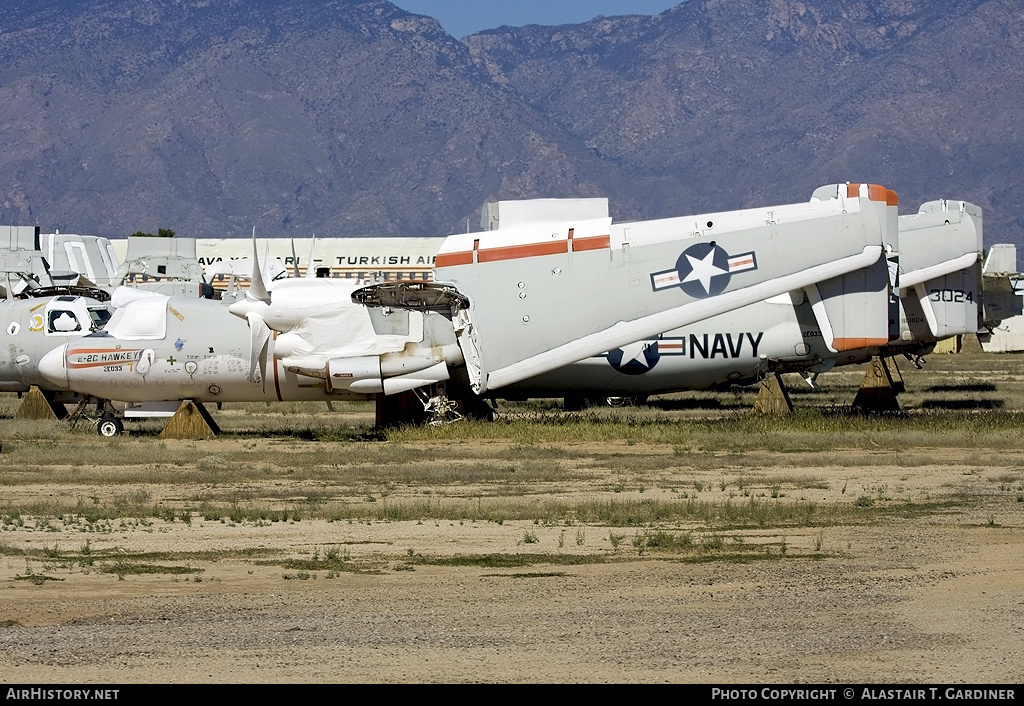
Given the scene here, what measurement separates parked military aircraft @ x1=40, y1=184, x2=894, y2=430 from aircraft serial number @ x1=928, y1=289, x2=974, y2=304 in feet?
23.1

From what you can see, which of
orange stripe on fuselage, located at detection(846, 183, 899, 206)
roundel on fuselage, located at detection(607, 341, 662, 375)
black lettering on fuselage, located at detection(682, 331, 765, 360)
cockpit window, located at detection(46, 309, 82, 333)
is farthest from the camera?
cockpit window, located at detection(46, 309, 82, 333)

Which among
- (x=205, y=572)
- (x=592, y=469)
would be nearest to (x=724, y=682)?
(x=205, y=572)

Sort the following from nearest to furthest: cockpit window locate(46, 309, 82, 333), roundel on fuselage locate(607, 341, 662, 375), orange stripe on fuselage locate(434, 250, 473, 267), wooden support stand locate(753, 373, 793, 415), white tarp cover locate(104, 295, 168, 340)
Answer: orange stripe on fuselage locate(434, 250, 473, 267) → white tarp cover locate(104, 295, 168, 340) → roundel on fuselage locate(607, 341, 662, 375) → wooden support stand locate(753, 373, 793, 415) → cockpit window locate(46, 309, 82, 333)

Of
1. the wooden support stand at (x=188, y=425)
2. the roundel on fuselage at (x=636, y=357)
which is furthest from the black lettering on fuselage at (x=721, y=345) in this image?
the wooden support stand at (x=188, y=425)

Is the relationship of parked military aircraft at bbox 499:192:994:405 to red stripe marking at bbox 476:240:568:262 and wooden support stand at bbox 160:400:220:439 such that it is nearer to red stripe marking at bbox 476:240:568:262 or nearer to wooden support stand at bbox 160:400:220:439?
red stripe marking at bbox 476:240:568:262

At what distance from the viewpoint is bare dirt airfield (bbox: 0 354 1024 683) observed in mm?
10391

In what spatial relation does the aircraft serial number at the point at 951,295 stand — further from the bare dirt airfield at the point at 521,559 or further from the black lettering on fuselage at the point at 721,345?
the bare dirt airfield at the point at 521,559

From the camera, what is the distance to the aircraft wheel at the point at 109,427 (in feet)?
96.2

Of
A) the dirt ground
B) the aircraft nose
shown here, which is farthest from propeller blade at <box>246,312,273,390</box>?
the dirt ground

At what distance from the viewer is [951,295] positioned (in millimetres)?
35031

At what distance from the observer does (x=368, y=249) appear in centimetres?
7681

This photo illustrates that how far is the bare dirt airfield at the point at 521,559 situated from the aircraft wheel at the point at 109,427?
1.90 m

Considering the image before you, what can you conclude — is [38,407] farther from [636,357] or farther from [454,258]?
[636,357]
